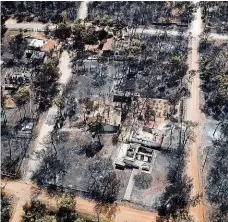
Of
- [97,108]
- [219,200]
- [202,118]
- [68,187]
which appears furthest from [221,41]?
[68,187]

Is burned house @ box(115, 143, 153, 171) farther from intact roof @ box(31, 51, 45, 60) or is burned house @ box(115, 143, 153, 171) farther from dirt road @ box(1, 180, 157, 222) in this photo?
intact roof @ box(31, 51, 45, 60)

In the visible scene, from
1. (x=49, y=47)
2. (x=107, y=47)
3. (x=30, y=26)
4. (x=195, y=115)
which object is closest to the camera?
(x=195, y=115)

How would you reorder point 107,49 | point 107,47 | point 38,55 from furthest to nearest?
point 107,47
point 107,49
point 38,55

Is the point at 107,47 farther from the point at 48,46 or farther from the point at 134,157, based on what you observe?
the point at 134,157

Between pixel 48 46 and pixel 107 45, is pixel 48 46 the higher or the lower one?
the lower one

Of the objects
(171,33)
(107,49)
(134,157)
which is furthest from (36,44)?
(134,157)

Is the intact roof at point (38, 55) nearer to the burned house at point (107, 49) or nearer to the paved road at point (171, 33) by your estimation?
the burned house at point (107, 49)

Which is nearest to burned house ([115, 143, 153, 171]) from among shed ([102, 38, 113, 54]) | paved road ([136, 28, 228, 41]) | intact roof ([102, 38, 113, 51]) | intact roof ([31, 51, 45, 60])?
shed ([102, 38, 113, 54])
